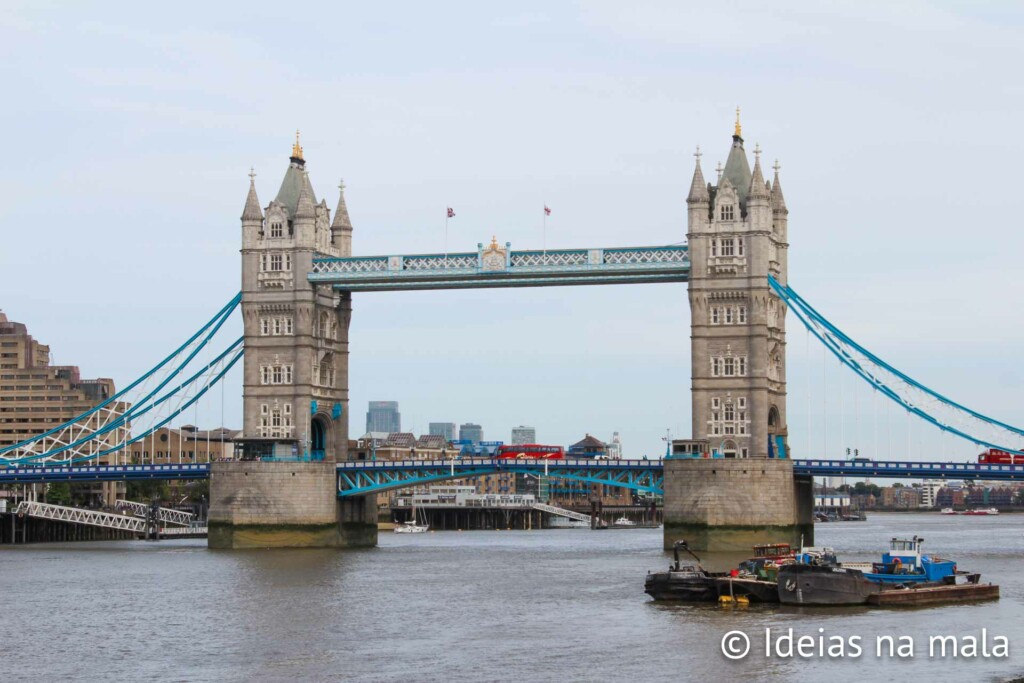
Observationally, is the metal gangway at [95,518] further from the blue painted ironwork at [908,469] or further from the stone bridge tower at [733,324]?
the blue painted ironwork at [908,469]

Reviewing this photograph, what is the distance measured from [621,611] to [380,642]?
39.7 ft

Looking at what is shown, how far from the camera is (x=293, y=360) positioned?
122250 mm

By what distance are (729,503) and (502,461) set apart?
59.7 feet

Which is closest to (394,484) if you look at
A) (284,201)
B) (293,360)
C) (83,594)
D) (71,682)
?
(293,360)

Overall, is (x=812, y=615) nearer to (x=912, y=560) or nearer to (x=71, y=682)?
(x=912, y=560)

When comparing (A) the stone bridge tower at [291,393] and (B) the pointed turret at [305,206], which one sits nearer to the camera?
(A) the stone bridge tower at [291,393]

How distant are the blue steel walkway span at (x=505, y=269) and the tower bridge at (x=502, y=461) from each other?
0.13 m

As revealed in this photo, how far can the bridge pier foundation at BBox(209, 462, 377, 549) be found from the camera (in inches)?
4609

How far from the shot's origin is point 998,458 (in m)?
118

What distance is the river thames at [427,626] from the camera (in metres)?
53.1

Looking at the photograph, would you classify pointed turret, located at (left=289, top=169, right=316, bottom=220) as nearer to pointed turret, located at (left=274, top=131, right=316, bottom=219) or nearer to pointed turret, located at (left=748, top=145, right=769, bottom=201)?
pointed turret, located at (left=274, top=131, right=316, bottom=219)

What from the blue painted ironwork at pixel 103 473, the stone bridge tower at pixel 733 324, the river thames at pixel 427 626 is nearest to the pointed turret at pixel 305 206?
the blue painted ironwork at pixel 103 473

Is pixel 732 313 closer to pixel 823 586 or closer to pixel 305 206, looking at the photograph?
pixel 305 206

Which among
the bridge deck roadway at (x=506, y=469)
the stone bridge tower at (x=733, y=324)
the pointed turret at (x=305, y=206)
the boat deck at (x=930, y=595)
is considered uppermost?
the pointed turret at (x=305, y=206)
